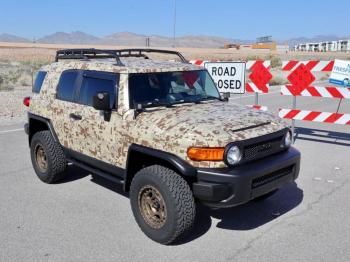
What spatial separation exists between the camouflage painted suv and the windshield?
0.04ft

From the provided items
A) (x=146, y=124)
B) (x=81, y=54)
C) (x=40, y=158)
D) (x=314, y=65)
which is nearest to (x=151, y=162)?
(x=146, y=124)

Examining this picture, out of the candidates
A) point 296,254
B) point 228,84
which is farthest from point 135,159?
point 228,84

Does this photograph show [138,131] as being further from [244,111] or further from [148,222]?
[244,111]

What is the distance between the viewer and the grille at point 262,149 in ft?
14.2

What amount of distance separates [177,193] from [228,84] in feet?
16.6

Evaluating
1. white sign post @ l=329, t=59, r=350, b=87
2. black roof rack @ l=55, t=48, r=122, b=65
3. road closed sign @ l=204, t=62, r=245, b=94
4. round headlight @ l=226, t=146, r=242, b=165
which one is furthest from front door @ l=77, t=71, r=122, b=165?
white sign post @ l=329, t=59, r=350, b=87

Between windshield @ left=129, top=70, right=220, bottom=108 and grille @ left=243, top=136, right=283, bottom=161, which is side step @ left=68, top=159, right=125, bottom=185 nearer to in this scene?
windshield @ left=129, top=70, right=220, bottom=108

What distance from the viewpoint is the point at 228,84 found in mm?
8883

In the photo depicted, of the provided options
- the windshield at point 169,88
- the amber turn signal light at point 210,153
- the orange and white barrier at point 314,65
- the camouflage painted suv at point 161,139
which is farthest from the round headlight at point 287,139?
the orange and white barrier at point 314,65

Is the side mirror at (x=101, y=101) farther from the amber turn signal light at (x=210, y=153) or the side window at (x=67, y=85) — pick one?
the amber turn signal light at (x=210, y=153)

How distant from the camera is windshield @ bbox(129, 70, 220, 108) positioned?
4992 millimetres

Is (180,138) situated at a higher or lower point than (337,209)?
higher

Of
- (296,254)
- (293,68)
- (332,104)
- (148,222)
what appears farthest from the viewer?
(332,104)

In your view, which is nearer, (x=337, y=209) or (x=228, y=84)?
(x=337, y=209)
